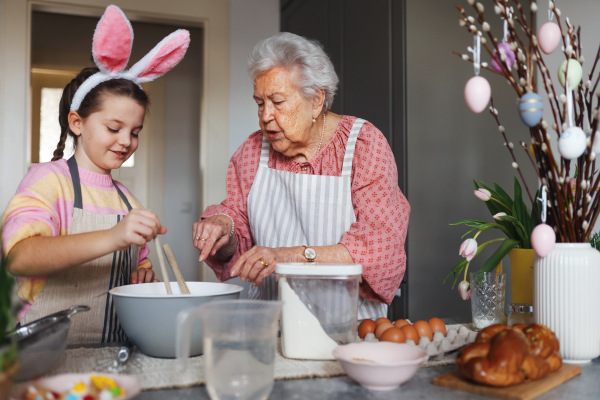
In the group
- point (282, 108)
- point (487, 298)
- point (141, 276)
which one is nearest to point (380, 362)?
point (487, 298)

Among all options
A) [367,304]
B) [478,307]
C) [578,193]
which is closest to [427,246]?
[367,304]

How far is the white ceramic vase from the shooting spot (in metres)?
0.83

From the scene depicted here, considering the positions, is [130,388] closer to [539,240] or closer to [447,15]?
[539,240]

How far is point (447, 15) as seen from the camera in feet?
6.61

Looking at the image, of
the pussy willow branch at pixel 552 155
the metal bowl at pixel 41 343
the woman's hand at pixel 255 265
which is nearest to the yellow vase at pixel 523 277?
the pussy willow branch at pixel 552 155

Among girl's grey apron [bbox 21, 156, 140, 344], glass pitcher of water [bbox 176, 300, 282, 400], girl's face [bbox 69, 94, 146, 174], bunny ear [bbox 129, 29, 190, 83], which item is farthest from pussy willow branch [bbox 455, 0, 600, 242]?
girl's grey apron [bbox 21, 156, 140, 344]

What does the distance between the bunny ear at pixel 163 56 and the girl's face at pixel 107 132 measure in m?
0.08

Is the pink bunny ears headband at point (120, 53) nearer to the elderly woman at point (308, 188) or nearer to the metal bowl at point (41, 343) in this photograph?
the elderly woman at point (308, 188)

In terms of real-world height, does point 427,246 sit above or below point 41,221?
below

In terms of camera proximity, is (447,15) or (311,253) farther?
(447,15)

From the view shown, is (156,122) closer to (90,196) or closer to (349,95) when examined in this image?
(349,95)

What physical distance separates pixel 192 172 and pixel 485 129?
8.85ft

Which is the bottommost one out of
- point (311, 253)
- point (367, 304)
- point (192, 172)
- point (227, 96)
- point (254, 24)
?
point (367, 304)

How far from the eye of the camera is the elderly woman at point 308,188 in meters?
1.22
